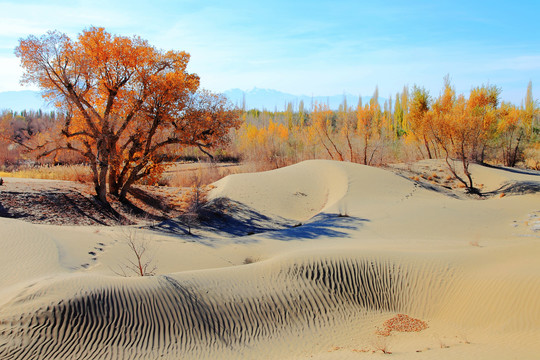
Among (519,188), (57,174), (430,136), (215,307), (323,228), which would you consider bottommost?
(215,307)

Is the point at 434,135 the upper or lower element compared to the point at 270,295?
upper

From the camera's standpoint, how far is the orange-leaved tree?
1378 cm

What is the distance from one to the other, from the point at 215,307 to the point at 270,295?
1119mm

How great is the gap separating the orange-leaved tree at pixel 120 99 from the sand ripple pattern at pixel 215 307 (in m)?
8.76

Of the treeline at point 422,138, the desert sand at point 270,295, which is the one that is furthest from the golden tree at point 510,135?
the desert sand at point 270,295

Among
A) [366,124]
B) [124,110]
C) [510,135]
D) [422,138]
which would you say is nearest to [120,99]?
[124,110]

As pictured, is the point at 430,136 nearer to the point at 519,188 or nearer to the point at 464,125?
the point at 464,125

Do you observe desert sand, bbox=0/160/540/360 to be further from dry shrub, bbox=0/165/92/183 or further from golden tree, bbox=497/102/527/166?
golden tree, bbox=497/102/527/166

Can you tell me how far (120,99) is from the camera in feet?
49.3

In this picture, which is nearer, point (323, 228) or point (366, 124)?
point (323, 228)

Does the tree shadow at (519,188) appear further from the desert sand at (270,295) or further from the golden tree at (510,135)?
the golden tree at (510,135)

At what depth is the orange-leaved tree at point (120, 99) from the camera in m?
13.8

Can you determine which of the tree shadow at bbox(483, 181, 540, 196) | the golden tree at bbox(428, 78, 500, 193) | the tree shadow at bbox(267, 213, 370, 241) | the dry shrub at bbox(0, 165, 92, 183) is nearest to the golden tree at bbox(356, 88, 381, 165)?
the golden tree at bbox(428, 78, 500, 193)

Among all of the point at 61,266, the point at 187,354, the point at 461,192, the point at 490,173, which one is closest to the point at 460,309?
the point at 187,354
